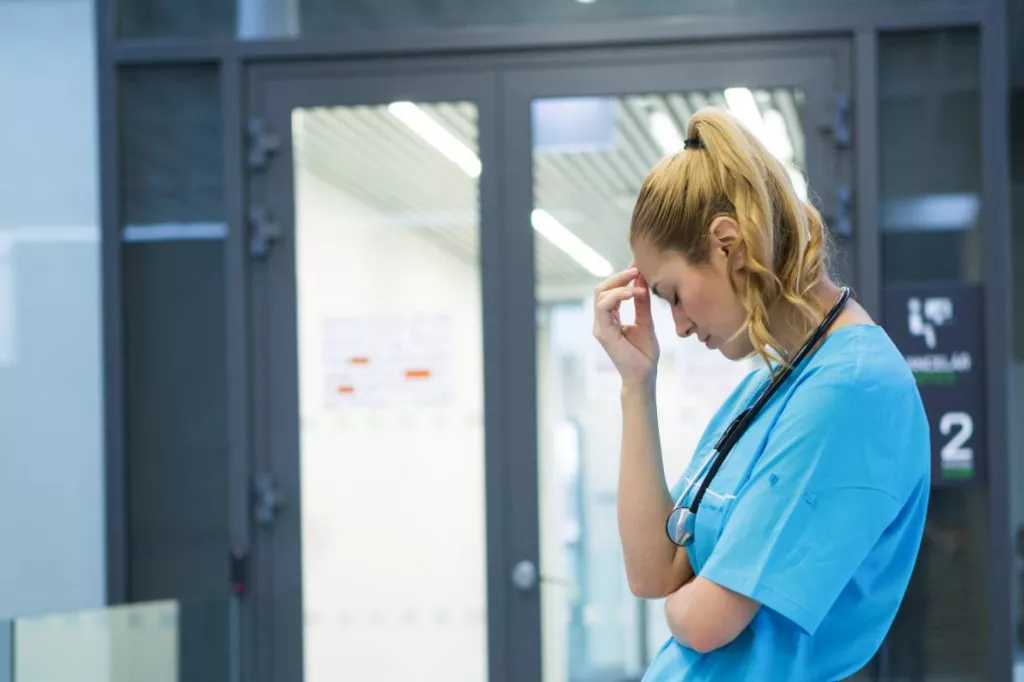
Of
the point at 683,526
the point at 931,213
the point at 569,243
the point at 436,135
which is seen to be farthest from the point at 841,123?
the point at 683,526

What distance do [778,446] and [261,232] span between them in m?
2.43

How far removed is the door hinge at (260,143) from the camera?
342 cm

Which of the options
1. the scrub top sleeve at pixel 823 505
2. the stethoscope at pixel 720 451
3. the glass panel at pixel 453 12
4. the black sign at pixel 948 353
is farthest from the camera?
the glass panel at pixel 453 12

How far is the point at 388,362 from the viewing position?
3432mm

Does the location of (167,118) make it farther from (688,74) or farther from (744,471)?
(744,471)

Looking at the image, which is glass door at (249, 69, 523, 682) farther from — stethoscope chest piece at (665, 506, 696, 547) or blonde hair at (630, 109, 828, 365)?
blonde hair at (630, 109, 828, 365)

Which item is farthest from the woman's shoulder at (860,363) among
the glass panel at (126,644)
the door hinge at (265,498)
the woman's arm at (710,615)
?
the door hinge at (265,498)

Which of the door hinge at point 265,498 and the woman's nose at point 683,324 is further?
the door hinge at point 265,498

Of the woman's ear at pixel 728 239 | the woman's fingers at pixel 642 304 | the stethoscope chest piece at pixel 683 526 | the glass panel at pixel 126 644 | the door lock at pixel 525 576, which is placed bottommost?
the glass panel at pixel 126 644

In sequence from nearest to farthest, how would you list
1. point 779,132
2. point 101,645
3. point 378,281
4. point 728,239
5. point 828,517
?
point 828,517, point 728,239, point 101,645, point 779,132, point 378,281

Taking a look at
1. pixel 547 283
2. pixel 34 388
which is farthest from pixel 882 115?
pixel 34 388

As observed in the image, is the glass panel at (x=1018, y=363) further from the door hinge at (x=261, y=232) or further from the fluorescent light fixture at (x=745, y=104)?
the door hinge at (x=261, y=232)

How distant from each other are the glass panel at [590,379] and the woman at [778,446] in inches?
75.6

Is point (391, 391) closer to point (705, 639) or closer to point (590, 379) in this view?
point (590, 379)
